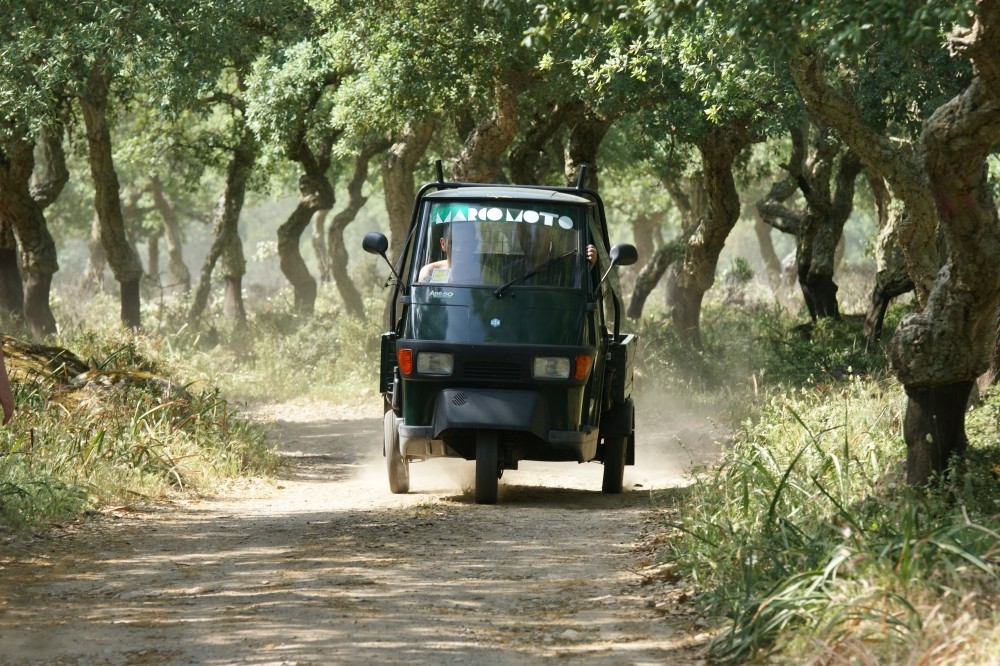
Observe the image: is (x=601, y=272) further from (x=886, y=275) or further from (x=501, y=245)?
(x=886, y=275)

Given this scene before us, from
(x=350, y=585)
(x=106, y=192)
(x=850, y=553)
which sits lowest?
(x=350, y=585)

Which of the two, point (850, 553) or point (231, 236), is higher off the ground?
point (231, 236)

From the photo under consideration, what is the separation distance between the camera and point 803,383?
15539 millimetres

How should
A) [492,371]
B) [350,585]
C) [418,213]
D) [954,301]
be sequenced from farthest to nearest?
[418,213], [492,371], [954,301], [350,585]

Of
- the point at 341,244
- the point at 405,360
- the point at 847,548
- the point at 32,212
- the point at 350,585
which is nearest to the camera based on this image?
the point at 847,548

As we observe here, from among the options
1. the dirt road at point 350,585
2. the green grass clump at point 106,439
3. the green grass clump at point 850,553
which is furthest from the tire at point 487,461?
the green grass clump at point 106,439

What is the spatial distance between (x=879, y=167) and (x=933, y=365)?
169 inches

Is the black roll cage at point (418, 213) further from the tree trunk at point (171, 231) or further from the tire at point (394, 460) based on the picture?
the tree trunk at point (171, 231)

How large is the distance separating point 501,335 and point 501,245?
0.81 metres

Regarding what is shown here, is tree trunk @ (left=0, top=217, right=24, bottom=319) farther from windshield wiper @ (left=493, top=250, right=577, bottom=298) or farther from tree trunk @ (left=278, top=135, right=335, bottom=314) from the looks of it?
windshield wiper @ (left=493, top=250, right=577, bottom=298)

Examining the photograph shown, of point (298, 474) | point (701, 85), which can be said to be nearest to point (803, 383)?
point (701, 85)

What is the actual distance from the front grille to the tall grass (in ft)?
5.13

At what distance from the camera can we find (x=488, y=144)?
20078 mm

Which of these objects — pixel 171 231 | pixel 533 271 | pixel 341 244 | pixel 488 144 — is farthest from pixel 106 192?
pixel 171 231
